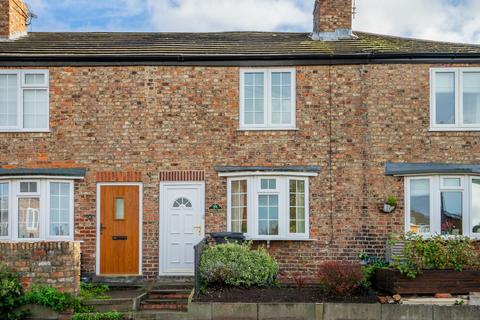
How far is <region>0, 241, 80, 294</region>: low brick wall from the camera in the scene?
13.6 metres

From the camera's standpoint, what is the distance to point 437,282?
43.9 ft

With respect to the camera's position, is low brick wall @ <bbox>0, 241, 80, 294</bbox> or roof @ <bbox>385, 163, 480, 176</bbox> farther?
roof @ <bbox>385, 163, 480, 176</bbox>

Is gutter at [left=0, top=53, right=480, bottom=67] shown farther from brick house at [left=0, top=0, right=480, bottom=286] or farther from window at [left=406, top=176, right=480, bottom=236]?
window at [left=406, top=176, right=480, bottom=236]

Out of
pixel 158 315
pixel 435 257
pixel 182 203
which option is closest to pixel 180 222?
pixel 182 203

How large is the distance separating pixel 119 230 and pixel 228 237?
115 inches

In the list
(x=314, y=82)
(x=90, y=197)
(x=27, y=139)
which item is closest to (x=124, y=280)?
(x=90, y=197)

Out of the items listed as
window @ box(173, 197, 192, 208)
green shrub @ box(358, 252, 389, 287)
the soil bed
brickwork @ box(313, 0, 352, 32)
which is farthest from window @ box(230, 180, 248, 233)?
brickwork @ box(313, 0, 352, 32)

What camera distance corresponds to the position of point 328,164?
53.9 ft

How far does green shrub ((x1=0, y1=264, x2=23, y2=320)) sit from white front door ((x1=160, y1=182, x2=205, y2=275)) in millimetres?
3939

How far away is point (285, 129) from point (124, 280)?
562 centimetres

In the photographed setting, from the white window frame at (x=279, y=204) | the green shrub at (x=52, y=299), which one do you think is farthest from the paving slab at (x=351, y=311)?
the green shrub at (x=52, y=299)

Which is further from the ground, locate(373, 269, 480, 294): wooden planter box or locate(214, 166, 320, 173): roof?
locate(214, 166, 320, 173): roof

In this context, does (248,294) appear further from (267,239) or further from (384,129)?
(384,129)

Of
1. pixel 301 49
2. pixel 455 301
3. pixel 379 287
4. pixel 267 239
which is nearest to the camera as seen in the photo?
pixel 455 301
